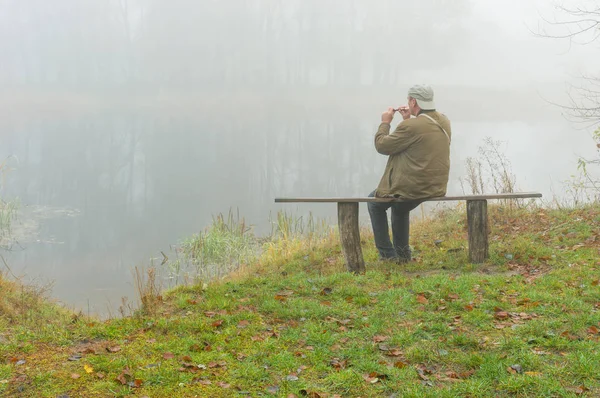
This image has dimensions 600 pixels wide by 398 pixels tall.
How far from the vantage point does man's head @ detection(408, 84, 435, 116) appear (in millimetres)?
7965

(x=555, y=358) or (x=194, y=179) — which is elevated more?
(x=194, y=179)

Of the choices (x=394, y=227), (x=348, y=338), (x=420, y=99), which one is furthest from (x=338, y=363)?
(x=420, y=99)

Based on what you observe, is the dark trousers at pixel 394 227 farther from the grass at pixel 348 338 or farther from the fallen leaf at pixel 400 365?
the fallen leaf at pixel 400 365

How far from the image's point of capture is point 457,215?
11875 mm

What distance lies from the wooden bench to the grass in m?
0.24

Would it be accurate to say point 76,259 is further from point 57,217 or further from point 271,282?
point 271,282

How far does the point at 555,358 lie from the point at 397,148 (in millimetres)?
3520

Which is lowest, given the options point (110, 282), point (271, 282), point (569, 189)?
point (110, 282)

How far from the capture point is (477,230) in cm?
835

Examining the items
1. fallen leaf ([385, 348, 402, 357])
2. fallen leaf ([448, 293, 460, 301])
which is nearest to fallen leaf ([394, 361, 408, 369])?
fallen leaf ([385, 348, 402, 357])

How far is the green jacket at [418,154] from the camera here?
7.84m

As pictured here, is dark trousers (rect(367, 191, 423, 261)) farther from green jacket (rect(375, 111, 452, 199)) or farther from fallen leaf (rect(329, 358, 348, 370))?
fallen leaf (rect(329, 358, 348, 370))

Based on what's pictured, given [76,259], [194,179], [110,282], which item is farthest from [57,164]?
[110,282]

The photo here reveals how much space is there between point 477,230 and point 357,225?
156 cm
